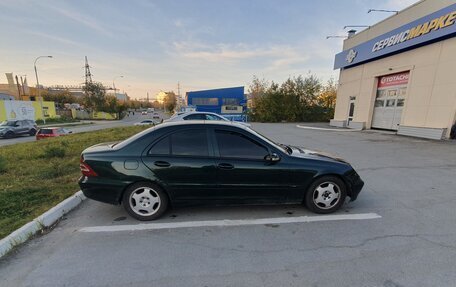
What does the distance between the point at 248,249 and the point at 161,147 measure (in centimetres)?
192

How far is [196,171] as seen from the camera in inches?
138

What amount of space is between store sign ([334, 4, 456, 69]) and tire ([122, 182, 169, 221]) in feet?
49.5

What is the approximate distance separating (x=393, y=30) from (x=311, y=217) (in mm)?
16410

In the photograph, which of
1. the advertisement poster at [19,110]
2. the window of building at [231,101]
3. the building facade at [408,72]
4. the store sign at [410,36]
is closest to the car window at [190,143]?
the building facade at [408,72]

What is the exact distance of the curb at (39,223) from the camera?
2.84 m

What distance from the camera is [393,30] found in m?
14.6

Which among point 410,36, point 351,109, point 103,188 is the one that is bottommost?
point 103,188

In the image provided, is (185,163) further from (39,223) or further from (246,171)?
(39,223)

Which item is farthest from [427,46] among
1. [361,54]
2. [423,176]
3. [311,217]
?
[311,217]

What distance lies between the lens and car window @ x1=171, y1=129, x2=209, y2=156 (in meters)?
3.56

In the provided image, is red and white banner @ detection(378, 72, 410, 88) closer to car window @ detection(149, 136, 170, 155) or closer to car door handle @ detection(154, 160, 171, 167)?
car window @ detection(149, 136, 170, 155)

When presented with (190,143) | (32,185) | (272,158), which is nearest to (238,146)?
(272,158)

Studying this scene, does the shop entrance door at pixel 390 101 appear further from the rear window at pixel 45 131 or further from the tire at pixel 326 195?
the rear window at pixel 45 131

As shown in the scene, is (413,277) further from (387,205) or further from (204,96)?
(204,96)
